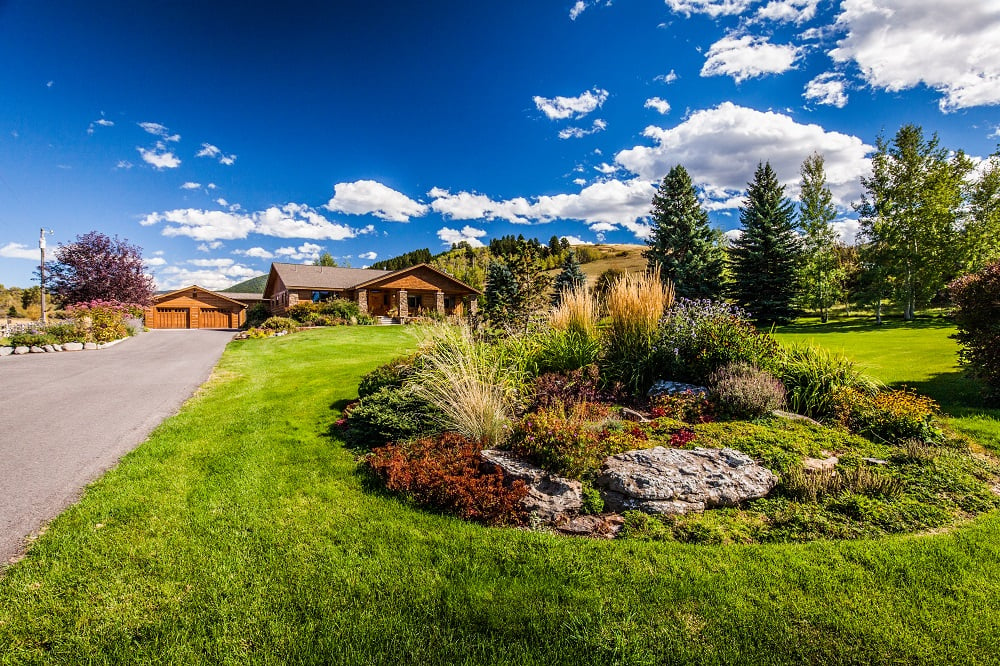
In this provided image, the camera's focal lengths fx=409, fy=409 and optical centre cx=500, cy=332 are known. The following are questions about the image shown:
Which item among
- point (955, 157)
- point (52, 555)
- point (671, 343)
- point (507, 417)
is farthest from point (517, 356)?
point (955, 157)

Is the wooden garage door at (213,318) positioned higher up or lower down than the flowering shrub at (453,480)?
higher up

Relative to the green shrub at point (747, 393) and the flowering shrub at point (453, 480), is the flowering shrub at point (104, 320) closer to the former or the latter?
the flowering shrub at point (453, 480)

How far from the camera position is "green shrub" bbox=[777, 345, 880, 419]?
553 cm

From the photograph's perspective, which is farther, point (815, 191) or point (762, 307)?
point (815, 191)

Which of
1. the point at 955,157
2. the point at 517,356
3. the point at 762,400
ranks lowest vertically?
the point at 762,400

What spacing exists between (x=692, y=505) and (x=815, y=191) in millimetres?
35139

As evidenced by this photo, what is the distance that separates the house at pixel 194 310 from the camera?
118ft

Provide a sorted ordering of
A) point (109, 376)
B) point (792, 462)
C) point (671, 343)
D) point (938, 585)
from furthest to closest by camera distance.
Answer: point (109, 376) → point (671, 343) → point (792, 462) → point (938, 585)

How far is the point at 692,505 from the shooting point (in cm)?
349

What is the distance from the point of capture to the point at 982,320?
6535 mm

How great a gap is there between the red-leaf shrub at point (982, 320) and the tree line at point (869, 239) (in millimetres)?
16001

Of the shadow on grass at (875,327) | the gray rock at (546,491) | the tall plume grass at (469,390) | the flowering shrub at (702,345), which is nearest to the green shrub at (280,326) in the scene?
the tall plume grass at (469,390)

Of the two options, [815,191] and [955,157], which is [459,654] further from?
[815,191]

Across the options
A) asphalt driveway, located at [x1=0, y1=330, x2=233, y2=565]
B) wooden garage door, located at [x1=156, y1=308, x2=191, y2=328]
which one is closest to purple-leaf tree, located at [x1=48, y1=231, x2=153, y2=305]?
wooden garage door, located at [x1=156, y1=308, x2=191, y2=328]
